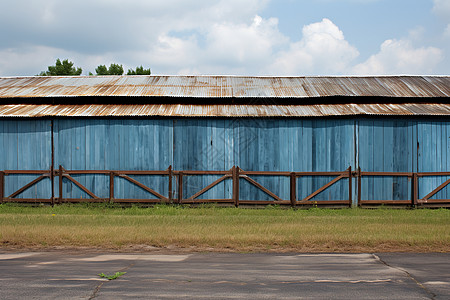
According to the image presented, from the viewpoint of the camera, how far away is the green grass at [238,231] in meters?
11.2

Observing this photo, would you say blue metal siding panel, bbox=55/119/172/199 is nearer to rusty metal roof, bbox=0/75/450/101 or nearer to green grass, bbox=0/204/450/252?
green grass, bbox=0/204/450/252

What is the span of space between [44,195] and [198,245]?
1128 cm

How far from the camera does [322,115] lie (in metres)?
19.6

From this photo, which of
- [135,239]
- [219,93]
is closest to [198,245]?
[135,239]

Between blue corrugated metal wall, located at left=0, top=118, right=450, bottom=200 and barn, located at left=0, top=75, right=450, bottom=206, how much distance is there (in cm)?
4

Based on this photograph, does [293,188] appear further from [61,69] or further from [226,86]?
[61,69]

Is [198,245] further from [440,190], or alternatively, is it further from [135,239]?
[440,190]

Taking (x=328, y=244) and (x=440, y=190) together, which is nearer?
(x=328, y=244)

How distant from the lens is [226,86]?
23.5 m

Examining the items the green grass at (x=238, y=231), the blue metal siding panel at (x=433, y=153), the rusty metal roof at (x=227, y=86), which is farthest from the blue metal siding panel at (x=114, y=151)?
the blue metal siding panel at (x=433, y=153)

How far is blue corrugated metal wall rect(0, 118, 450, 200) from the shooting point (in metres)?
19.5

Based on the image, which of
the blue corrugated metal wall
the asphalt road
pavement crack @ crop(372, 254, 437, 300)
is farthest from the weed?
the blue corrugated metal wall

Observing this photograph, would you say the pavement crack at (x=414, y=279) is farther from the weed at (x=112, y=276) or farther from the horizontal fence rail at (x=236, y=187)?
the horizontal fence rail at (x=236, y=187)

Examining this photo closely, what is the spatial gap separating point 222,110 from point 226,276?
1317 centimetres
